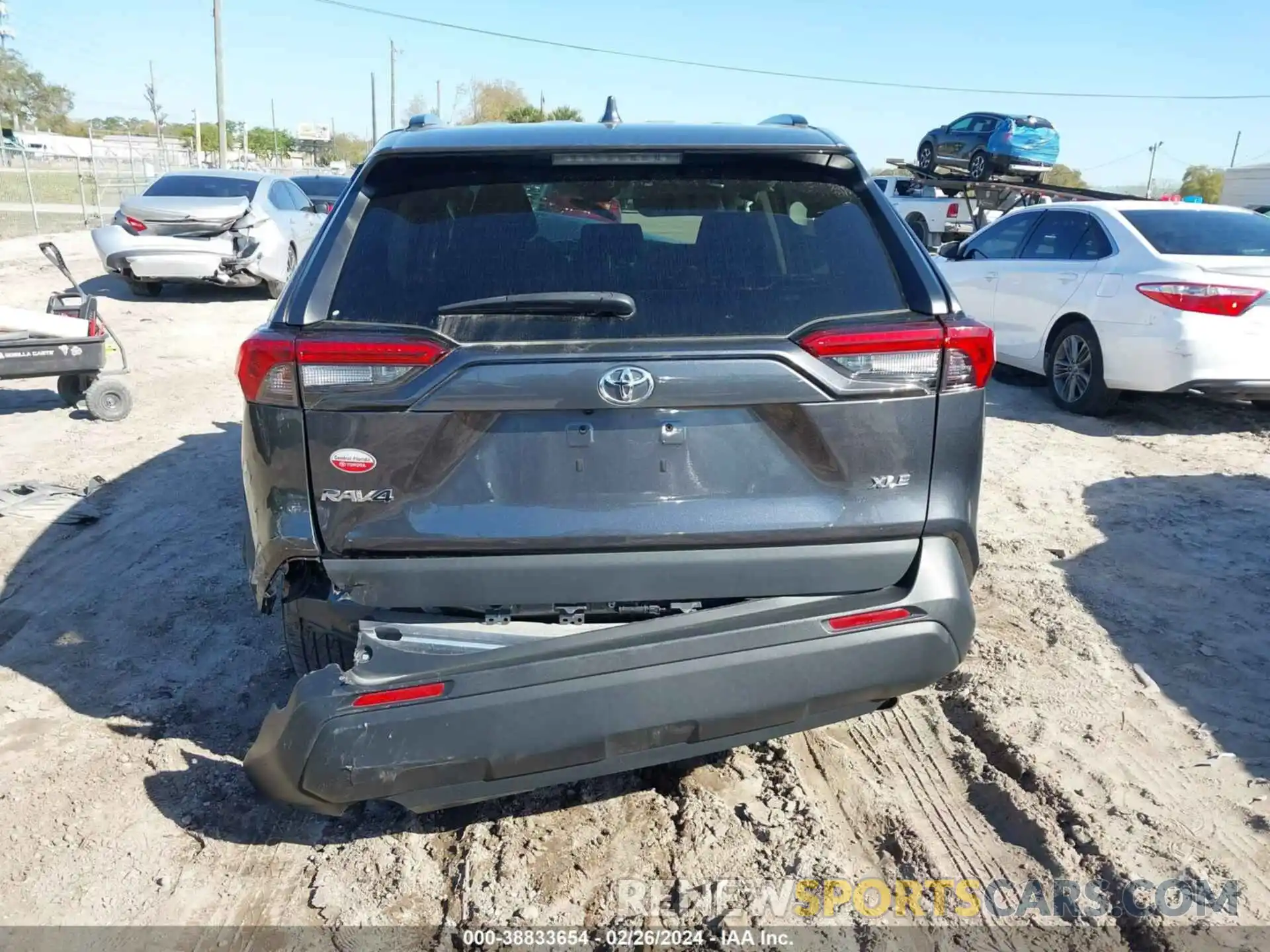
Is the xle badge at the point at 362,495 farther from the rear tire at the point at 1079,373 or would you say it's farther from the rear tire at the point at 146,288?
the rear tire at the point at 146,288

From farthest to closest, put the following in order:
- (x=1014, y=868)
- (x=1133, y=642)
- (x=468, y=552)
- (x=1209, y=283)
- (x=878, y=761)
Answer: (x=1209, y=283), (x=1133, y=642), (x=878, y=761), (x=1014, y=868), (x=468, y=552)

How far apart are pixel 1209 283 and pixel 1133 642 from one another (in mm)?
3735

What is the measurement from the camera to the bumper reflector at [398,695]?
2.36 meters

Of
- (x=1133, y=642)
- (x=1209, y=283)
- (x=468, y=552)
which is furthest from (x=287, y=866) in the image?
(x=1209, y=283)

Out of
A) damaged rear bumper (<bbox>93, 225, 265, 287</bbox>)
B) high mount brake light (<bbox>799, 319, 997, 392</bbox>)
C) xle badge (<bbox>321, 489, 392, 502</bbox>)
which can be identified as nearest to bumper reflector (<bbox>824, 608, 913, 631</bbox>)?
high mount brake light (<bbox>799, 319, 997, 392</bbox>)

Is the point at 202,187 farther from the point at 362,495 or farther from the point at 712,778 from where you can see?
the point at 712,778

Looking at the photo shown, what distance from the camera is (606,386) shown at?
237 cm

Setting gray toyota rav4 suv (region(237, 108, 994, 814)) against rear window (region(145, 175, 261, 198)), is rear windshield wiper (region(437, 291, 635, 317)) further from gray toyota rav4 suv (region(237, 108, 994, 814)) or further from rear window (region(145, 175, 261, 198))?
rear window (region(145, 175, 261, 198))

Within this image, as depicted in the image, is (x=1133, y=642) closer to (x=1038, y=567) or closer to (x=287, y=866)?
(x=1038, y=567)

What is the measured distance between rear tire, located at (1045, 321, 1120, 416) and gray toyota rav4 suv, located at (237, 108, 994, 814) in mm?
5369

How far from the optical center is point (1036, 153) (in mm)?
18156

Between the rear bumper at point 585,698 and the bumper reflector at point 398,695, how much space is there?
A: 1 centimetres

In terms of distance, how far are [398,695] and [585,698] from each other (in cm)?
46


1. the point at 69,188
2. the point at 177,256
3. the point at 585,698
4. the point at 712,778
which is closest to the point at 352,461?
the point at 585,698
